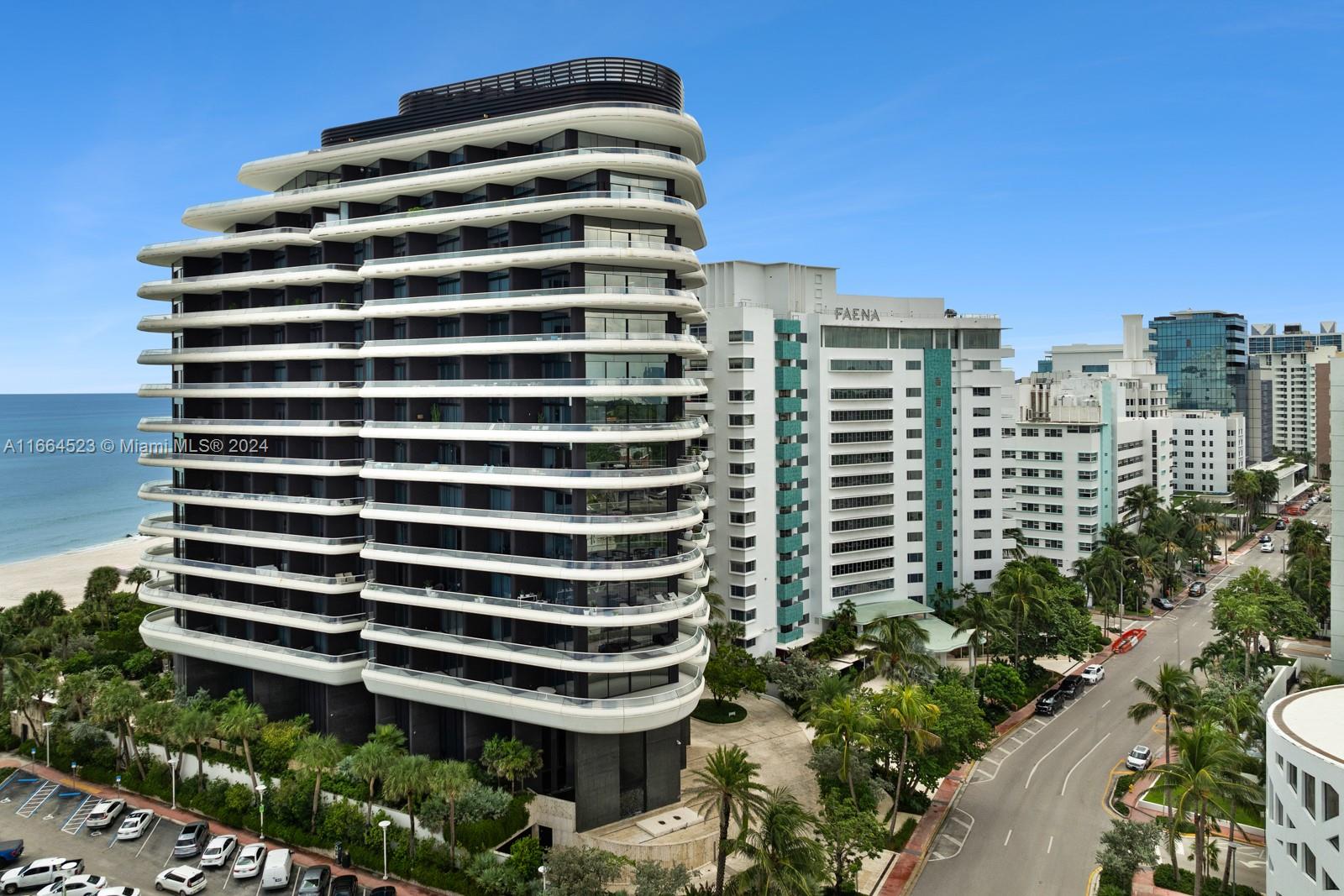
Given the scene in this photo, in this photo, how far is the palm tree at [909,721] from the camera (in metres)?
48.3

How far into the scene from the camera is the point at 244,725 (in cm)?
5178

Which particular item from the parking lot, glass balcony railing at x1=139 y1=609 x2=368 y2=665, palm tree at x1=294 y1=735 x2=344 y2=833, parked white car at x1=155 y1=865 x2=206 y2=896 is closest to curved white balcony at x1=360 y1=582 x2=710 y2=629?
glass balcony railing at x1=139 y1=609 x2=368 y2=665

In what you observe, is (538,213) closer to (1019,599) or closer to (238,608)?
(238,608)

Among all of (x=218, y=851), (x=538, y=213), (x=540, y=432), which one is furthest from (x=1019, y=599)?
(x=218, y=851)

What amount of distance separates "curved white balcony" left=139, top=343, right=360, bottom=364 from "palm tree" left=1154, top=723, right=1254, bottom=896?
174ft

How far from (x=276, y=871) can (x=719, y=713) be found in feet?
108

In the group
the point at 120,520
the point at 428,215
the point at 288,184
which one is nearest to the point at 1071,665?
the point at 428,215

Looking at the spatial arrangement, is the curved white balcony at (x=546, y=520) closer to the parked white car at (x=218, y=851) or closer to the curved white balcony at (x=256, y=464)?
the curved white balcony at (x=256, y=464)

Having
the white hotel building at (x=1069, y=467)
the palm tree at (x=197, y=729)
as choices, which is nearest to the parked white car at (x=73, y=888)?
the palm tree at (x=197, y=729)

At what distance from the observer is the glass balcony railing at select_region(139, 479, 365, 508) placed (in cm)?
5741

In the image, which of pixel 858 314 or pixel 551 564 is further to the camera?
pixel 858 314

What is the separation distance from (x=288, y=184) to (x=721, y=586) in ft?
165

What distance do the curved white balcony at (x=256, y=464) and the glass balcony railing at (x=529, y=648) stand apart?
441 inches

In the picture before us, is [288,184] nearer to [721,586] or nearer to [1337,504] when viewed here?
[721,586]
